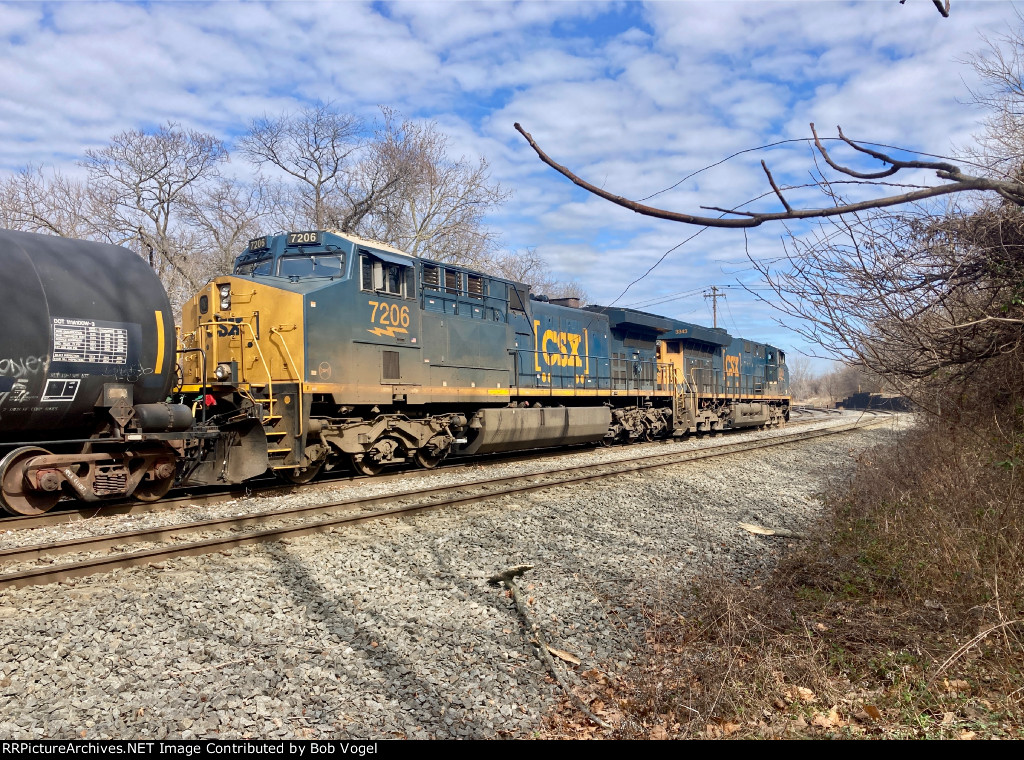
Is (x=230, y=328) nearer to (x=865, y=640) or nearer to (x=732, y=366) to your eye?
(x=865, y=640)

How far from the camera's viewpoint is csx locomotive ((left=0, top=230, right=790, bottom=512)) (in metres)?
7.02

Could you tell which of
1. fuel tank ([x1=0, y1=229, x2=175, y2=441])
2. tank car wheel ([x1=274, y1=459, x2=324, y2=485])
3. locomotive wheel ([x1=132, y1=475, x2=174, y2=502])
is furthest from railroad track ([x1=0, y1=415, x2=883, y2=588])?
tank car wheel ([x1=274, y1=459, x2=324, y2=485])

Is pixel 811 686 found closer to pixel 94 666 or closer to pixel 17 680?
pixel 94 666

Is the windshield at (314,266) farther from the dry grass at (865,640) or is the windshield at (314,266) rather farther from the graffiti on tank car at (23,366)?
the dry grass at (865,640)

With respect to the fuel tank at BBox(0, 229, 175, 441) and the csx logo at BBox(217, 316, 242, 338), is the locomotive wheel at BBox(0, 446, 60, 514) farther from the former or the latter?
the csx logo at BBox(217, 316, 242, 338)

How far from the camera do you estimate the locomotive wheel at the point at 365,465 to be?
10492 mm

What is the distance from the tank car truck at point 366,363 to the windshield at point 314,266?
0.02m

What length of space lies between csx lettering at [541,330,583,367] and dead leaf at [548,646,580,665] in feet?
36.7

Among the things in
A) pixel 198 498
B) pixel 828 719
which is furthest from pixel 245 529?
pixel 828 719

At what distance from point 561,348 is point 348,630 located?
39.9 feet

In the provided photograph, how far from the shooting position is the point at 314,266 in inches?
403

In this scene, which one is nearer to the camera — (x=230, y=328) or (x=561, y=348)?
(x=230, y=328)
